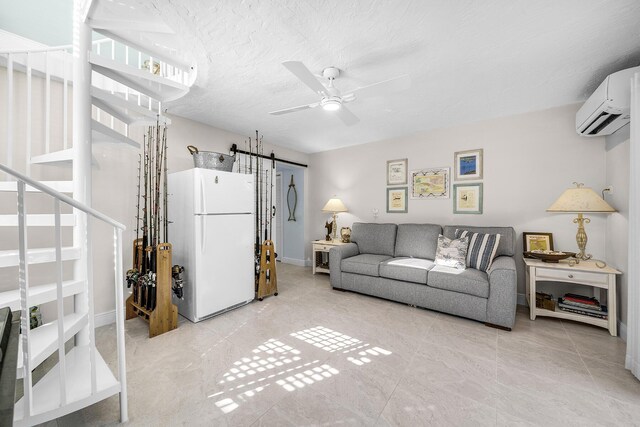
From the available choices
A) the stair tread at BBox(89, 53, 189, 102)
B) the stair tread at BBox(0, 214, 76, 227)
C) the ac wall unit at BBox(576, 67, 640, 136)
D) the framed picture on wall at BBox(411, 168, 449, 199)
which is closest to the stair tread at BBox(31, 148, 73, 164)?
the stair tread at BBox(0, 214, 76, 227)

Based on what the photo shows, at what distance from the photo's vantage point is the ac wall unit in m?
1.84

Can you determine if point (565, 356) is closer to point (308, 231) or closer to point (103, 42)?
point (308, 231)

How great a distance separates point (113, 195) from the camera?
2.62 meters

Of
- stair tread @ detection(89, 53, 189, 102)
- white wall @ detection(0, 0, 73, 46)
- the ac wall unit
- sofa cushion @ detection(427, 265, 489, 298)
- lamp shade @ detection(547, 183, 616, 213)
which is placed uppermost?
white wall @ detection(0, 0, 73, 46)

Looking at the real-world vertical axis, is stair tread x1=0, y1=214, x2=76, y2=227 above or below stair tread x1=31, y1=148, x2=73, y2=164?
below

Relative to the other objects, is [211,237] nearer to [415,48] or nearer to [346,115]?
[346,115]

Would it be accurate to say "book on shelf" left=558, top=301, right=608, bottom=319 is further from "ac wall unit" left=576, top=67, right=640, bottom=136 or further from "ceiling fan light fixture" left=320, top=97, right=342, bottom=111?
"ceiling fan light fixture" left=320, top=97, right=342, bottom=111

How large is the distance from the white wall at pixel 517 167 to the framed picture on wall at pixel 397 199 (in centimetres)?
10

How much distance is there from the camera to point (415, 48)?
1.82 m

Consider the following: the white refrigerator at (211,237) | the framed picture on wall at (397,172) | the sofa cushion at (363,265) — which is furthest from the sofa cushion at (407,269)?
the white refrigerator at (211,237)

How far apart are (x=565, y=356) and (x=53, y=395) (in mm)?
3195

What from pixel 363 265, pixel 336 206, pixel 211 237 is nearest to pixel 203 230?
pixel 211 237

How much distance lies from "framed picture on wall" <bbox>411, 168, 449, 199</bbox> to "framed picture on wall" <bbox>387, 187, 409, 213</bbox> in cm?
14

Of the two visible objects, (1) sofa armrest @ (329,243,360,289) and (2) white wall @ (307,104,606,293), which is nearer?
(2) white wall @ (307,104,606,293)
